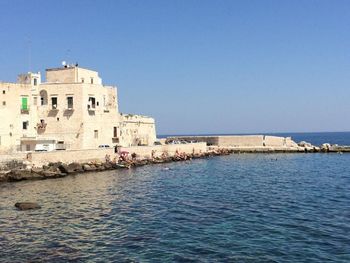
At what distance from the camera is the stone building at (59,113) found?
45.1 metres

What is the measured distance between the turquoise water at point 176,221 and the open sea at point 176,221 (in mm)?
41

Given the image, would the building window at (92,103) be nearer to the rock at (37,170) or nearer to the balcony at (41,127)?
the balcony at (41,127)

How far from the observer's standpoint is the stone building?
45.1m

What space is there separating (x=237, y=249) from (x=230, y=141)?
6333 centimetres

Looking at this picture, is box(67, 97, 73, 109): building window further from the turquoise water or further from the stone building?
the turquoise water

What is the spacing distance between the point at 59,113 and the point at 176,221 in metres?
32.9

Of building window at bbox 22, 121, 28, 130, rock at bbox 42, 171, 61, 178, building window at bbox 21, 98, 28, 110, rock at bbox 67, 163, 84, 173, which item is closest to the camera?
rock at bbox 42, 171, 61, 178

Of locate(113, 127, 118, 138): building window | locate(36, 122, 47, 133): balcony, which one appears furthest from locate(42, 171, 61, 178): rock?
locate(113, 127, 118, 138): building window

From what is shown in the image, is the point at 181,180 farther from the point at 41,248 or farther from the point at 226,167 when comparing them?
the point at 41,248

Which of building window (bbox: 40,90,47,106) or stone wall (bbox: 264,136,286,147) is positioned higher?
building window (bbox: 40,90,47,106)

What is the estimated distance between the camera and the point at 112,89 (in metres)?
56.9

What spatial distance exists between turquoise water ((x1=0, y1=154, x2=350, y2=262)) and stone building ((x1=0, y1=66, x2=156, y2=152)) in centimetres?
1186

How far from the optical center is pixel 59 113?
165ft

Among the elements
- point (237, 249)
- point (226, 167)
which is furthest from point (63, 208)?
point (226, 167)
